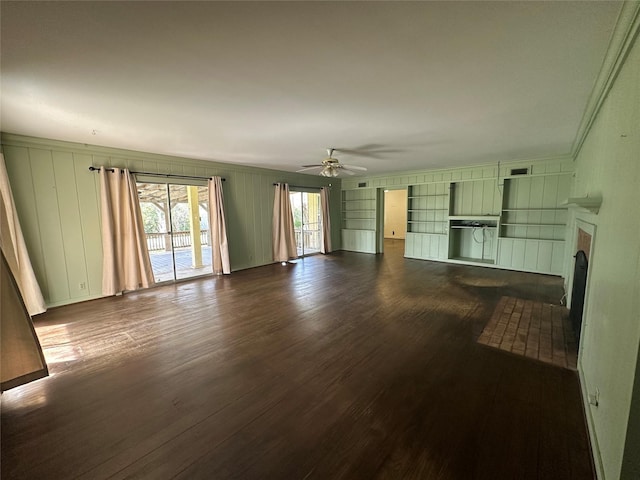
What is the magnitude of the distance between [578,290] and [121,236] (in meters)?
6.81

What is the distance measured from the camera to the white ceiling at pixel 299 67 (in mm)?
1453

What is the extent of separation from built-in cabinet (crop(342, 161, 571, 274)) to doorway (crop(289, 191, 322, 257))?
1.69m

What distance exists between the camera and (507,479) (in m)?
1.46

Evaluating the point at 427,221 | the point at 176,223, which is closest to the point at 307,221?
the point at 427,221

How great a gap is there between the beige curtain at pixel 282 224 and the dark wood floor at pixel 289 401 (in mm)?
3532

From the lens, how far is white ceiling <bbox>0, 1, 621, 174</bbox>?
1.45 metres

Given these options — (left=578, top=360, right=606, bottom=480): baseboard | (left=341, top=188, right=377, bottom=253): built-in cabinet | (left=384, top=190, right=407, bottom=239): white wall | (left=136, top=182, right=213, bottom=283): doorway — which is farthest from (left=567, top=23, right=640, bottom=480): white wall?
(left=384, top=190, right=407, bottom=239): white wall

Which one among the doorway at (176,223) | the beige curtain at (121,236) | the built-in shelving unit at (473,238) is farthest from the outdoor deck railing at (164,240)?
the built-in shelving unit at (473,238)

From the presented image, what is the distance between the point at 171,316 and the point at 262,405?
7.90ft

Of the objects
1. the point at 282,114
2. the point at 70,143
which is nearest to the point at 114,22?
the point at 282,114

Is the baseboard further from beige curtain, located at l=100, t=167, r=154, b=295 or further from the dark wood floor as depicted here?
beige curtain, located at l=100, t=167, r=154, b=295

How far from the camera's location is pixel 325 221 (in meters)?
8.70

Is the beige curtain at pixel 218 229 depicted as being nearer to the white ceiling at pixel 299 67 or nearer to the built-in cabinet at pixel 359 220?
the white ceiling at pixel 299 67

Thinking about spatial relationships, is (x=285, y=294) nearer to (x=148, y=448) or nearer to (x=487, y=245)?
(x=148, y=448)
